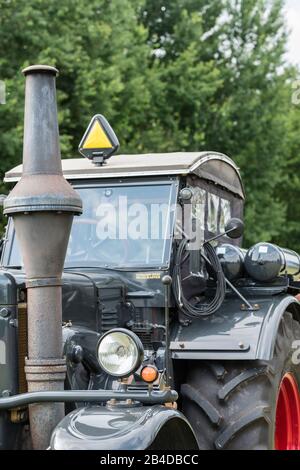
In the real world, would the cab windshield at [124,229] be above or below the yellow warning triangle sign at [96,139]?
below

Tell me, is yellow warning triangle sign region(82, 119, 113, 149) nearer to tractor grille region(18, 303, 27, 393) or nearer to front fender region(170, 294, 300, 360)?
front fender region(170, 294, 300, 360)

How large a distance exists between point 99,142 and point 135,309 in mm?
1315

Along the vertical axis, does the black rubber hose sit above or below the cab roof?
below

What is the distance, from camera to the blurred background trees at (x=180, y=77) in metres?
17.2

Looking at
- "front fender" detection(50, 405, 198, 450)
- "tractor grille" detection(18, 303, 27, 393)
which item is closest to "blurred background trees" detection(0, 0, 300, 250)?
"tractor grille" detection(18, 303, 27, 393)

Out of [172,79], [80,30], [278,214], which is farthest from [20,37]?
[278,214]

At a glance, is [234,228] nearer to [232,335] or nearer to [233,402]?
[232,335]

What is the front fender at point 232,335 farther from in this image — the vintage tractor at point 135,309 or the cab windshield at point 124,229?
the cab windshield at point 124,229

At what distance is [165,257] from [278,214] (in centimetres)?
1841

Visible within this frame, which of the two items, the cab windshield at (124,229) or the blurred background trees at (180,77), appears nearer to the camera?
the cab windshield at (124,229)

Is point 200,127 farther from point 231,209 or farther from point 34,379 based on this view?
point 34,379

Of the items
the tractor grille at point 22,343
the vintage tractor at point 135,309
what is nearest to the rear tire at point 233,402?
the vintage tractor at point 135,309

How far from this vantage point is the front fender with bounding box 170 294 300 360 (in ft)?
17.9

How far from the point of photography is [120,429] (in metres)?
4.03
